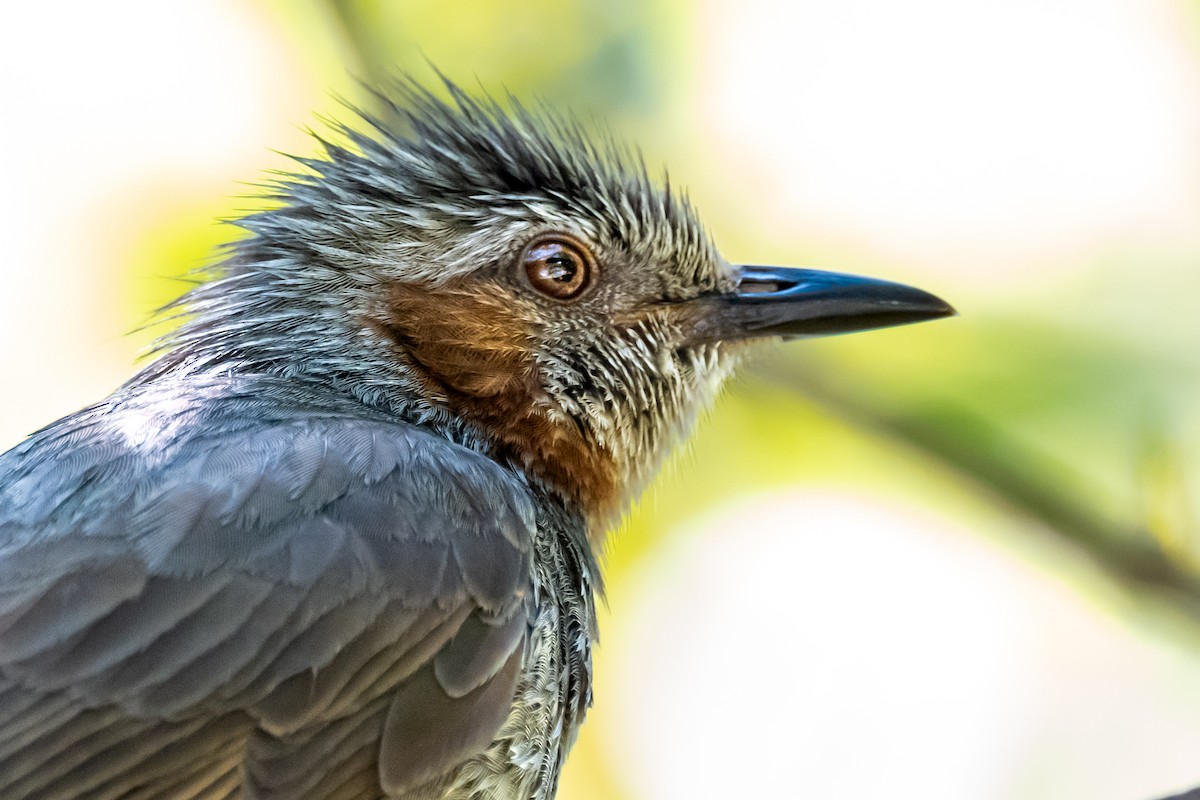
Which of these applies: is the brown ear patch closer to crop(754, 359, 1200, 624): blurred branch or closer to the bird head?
the bird head

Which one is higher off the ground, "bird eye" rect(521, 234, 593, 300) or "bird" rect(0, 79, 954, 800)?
"bird eye" rect(521, 234, 593, 300)

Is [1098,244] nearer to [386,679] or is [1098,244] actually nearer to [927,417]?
[927,417]

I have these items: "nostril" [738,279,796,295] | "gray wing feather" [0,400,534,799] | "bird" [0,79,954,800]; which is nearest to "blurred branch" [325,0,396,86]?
"bird" [0,79,954,800]

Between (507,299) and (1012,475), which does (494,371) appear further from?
(1012,475)

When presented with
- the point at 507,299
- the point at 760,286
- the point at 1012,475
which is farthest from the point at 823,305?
the point at 1012,475

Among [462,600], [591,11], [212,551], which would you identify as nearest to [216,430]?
[212,551]

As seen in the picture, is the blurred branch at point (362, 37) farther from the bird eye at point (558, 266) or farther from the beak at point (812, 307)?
the beak at point (812, 307)
